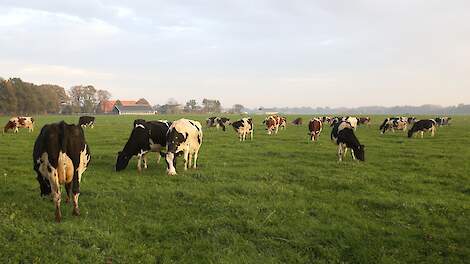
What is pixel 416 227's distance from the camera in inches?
381

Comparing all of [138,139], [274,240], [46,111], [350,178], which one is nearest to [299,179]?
[350,178]

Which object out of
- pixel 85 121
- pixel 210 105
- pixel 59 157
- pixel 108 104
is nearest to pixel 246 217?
pixel 59 157

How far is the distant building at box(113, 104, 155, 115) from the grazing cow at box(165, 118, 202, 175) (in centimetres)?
14883

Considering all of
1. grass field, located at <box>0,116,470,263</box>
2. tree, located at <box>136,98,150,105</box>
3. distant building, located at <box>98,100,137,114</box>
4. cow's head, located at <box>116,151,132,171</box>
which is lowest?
grass field, located at <box>0,116,470,263</box>

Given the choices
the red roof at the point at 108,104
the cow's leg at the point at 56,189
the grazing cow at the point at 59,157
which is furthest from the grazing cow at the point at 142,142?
the red roof at the point at 108,104

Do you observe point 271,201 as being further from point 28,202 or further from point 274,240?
point 28,202

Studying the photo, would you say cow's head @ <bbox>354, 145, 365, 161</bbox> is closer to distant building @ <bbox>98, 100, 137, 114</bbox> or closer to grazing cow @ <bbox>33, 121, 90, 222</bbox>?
grazing cow @ <bbox>33, 121, 90, 222</bbox>

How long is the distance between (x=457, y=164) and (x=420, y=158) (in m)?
2.23

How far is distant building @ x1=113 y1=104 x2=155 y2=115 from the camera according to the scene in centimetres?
16112

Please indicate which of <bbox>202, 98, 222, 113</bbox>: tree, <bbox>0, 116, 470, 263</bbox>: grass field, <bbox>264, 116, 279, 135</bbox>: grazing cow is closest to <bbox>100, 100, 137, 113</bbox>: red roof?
<bbox>202, 98, 222, 113</bbox>: tree

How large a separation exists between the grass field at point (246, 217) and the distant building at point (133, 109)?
15041 centimetres

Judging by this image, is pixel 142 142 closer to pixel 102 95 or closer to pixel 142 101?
pixel 102 95

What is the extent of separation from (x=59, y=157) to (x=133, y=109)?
165582 mm

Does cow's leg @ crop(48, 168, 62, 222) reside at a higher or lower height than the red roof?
lower
